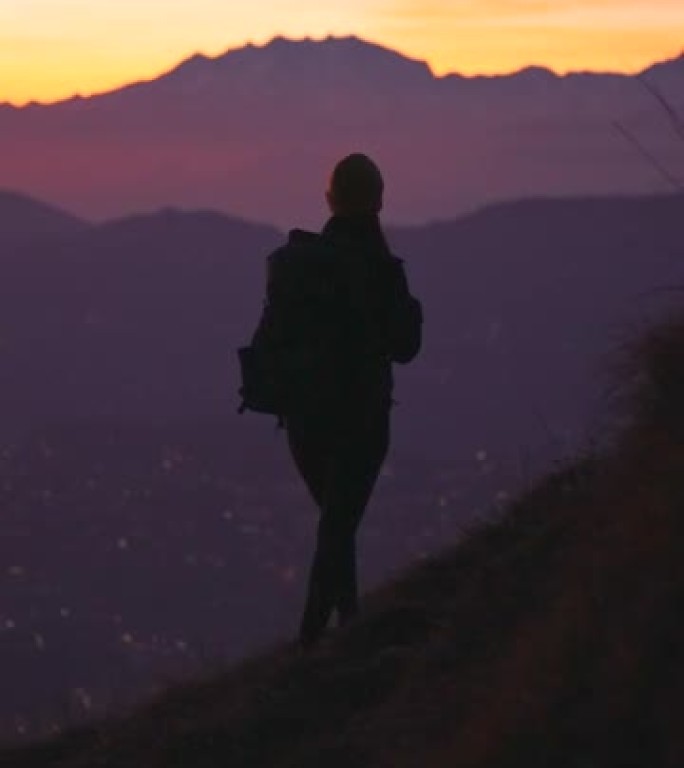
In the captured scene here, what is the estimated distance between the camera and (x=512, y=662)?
224 inches

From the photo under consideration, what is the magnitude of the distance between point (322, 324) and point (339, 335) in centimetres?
8

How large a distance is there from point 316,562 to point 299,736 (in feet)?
5.37

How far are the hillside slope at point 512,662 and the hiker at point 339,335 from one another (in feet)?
2.48

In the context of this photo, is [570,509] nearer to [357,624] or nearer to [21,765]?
[357,624]

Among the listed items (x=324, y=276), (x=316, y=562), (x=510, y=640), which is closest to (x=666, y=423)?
(x=510, y=640)

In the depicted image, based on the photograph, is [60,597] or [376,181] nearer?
[376,181]

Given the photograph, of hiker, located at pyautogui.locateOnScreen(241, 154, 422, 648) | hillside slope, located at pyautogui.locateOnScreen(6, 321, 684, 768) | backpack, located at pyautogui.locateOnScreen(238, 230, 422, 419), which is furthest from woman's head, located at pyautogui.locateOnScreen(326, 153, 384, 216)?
hillside slope, located at pyautogui.locateOnScreen(6, 321, 684, 768)

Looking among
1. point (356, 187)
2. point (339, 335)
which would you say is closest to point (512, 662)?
point (339, 335)

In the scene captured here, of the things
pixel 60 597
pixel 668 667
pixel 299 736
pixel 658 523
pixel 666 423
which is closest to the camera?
pixel 668 667

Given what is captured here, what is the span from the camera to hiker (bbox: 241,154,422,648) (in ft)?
25.8

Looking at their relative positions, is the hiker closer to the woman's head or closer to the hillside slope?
the woman's head

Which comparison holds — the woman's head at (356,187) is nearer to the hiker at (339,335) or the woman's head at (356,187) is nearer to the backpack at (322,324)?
the hiker at (339,335)

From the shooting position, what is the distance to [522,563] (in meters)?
7.66

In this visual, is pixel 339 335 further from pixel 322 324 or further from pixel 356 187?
pixel 356 187
